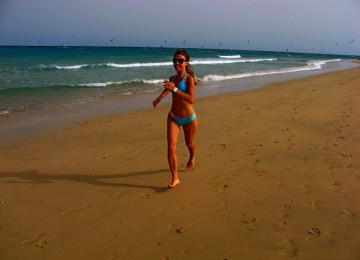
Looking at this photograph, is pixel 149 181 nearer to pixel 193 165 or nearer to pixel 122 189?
pixel 122 189

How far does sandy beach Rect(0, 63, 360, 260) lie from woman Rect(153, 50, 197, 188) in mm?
534

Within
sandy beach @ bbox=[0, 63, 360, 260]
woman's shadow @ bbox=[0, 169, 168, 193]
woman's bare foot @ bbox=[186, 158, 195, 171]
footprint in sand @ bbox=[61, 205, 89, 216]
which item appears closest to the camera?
sandy beach @ bbox=[0, 63, 360, 260]

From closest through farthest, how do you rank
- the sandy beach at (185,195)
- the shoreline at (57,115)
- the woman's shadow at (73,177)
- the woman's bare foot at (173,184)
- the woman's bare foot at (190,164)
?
the sandy beach at (185,195)
the woman's bare foot at (173,184)
the woman's shadow at (73,177)
the woman's bare foot at (190,164)
the shoreline at (57,115)

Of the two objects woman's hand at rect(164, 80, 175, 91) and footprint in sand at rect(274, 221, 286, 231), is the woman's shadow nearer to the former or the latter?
woman's hand at rect(164, 80, 175, 91)

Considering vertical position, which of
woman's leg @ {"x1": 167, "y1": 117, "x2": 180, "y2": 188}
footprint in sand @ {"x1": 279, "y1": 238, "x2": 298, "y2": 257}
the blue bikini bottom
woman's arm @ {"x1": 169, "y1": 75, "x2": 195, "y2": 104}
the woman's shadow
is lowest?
the woman's shadow

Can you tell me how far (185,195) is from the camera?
4.13 m

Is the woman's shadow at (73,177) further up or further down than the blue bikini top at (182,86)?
further down

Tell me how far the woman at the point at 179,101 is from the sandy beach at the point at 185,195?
0.53 m

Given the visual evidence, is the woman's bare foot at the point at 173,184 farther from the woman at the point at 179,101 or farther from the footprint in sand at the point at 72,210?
the footprint in sand at the point at 72,210

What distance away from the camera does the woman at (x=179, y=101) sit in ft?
13.2

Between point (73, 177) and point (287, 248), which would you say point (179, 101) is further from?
point (287, 248)

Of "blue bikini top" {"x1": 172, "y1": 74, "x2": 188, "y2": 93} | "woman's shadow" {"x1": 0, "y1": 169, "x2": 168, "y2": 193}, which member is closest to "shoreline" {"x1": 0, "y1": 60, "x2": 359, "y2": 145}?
"woman's shadow" {"x1": 0, "y1": 169, "x2": 168, "y2": 193}

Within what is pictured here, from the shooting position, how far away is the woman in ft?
13.2

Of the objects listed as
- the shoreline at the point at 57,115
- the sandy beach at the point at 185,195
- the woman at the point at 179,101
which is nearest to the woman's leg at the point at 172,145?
the woman at the point at 179,101
